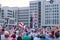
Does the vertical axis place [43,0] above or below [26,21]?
above

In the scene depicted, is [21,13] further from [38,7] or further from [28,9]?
[38,7]

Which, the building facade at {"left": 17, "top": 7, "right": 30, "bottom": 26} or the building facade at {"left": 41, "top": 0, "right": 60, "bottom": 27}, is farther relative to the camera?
the building facade at {"left": 17, "top": 7, "right": 30, "bottom": 26}

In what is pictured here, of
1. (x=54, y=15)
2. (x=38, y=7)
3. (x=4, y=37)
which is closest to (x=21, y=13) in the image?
(x=38, y=7)

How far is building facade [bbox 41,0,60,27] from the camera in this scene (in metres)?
97.9

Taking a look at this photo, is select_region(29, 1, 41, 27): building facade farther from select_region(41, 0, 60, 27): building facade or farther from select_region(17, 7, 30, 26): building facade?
select_region(17, 7, 30, 26): building facade

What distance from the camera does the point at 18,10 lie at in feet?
367

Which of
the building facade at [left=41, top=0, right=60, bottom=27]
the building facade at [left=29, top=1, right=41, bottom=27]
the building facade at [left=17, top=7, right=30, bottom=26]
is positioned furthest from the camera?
the building facade at [left=17, top=7, right=30, bottom=26]

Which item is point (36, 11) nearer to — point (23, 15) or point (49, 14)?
point (49, 14)

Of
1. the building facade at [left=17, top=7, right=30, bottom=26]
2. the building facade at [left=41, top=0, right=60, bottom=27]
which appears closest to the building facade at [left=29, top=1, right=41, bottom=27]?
the building facade at [left=41, top=0, right=60, bottom=27]

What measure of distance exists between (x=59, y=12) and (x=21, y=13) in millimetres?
20194

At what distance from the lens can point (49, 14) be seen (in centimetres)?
9975

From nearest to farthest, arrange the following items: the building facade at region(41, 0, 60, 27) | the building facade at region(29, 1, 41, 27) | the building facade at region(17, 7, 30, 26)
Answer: the building facade at region(41, 0, 60, 27) → the building facade at region(29, 1, 41, 27) → the building facade at region(17, 7, 30, 26)

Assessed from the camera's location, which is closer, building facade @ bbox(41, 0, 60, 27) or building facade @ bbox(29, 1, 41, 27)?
building facade @ bbox(41, 0, 60, 27)

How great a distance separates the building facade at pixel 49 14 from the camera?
321ft
